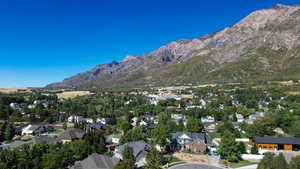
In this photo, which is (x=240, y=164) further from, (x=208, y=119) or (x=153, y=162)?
(x=208, y=119)

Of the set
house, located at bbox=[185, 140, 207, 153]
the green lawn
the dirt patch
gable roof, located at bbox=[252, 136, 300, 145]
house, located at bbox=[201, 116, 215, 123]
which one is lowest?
the dirt patch

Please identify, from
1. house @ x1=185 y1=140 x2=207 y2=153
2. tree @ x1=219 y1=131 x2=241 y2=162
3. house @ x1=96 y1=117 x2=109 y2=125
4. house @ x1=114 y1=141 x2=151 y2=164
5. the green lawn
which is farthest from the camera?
house @ x1=96 y1=117 x2=109 y2=125

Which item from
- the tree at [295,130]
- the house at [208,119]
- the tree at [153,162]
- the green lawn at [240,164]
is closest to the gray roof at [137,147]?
the tree at [153,162]

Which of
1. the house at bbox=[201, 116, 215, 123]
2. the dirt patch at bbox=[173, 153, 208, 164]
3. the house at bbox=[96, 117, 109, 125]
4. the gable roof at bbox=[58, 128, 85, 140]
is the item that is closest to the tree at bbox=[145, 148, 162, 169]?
the dirt patch at bbox=[173, 153, 208, 164]

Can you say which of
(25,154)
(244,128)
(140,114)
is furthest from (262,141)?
(140,114)

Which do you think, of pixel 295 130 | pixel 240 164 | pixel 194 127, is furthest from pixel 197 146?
pixel 295 130

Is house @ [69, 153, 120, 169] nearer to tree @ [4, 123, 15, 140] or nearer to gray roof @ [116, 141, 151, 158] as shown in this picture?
gray roof @ [116, 141, 151, 158]

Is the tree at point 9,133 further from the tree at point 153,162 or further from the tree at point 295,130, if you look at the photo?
the tree at point 295,130
